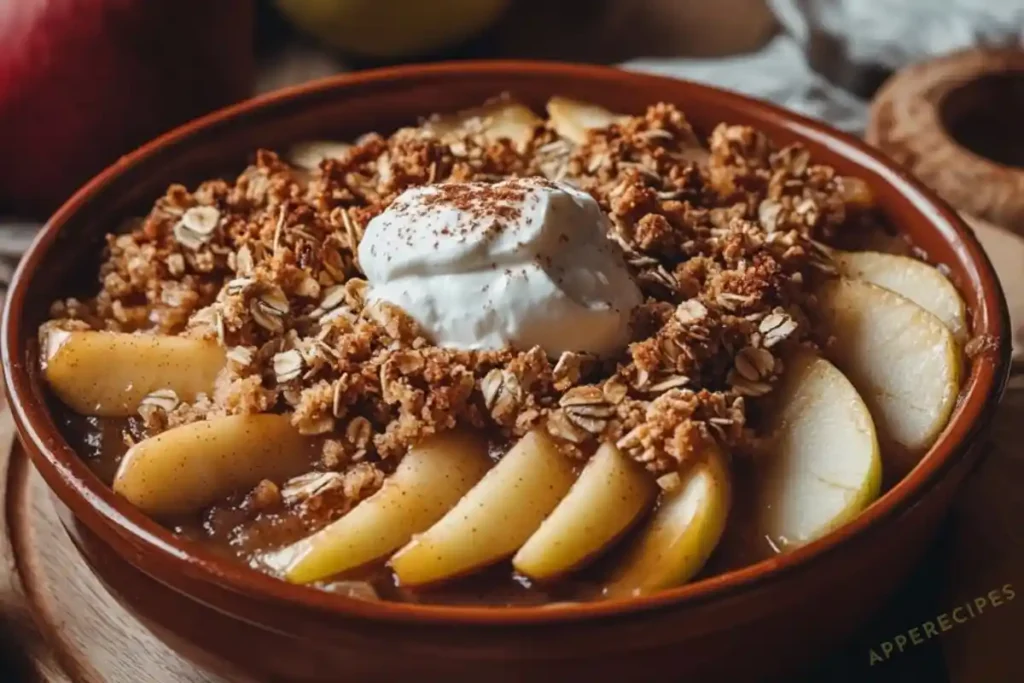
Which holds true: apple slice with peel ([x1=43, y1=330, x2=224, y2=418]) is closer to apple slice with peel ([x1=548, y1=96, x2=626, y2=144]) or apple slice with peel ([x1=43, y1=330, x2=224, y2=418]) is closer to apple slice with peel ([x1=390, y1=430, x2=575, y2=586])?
apple slice with peel ([x1=390, y1=430, x2=575, y2=586])

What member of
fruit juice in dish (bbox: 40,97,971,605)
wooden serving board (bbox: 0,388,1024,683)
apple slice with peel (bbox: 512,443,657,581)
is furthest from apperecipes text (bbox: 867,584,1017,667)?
apple slice with peel (bbox: 512,443,657,581)

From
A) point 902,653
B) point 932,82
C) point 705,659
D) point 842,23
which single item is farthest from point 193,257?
point 842,23

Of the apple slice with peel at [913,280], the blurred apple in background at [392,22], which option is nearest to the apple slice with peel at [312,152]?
the apple slice with peel at [913,280]

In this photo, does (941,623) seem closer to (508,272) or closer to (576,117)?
(508,272)

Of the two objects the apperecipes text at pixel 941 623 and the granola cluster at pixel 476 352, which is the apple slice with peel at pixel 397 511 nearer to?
the granola cluster at pixel 476 352

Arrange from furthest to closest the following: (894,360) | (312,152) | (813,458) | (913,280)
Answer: (312,152)
(913,280)
(894,360)
(813,458)

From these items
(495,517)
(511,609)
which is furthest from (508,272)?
(511,609)
